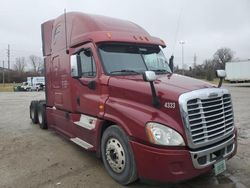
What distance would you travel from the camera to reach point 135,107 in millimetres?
4957

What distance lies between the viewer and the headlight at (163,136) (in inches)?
175

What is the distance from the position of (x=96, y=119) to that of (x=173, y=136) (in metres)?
1.92

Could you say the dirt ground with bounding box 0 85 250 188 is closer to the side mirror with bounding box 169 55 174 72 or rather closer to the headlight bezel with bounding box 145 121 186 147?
the headlight bezel with bounding box 145 121 186 147

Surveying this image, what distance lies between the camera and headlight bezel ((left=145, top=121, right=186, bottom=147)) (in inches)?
174

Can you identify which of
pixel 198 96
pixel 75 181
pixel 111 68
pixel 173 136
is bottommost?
pixel 75 181

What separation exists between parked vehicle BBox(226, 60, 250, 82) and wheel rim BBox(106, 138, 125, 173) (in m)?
42.9

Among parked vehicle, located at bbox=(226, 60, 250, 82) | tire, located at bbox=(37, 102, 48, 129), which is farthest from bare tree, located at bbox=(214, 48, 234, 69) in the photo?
tire, located at bbox=(37, 102, 48, 129)

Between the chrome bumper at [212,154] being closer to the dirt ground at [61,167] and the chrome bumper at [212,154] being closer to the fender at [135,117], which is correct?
the fender at [135,117]

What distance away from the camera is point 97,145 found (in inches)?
231

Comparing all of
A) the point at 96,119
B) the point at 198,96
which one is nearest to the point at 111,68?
the point at 96,119

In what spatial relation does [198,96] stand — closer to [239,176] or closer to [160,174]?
[160,174]

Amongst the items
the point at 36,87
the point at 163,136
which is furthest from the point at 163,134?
the point at 36,87

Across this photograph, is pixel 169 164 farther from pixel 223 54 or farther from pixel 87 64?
pixel 223 54

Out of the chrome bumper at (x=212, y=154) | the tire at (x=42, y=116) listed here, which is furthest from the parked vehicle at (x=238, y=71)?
the chrome bumper at (x=212, y=154)
